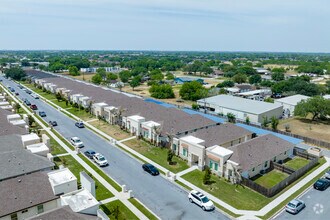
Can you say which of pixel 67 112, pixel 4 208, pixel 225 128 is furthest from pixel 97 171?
pixel 67 112

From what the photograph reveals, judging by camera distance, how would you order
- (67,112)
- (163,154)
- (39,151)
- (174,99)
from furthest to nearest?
(174,99) → (67,112) → (163,154) → (39,151)

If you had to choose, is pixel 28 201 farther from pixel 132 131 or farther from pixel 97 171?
pixel 132 131

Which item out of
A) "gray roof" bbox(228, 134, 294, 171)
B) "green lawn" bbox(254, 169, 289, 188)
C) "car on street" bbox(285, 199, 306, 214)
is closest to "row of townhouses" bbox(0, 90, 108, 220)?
"car on street" bbox(285, 199, 306, 214)

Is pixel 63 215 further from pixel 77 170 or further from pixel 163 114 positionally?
pixel 163 114

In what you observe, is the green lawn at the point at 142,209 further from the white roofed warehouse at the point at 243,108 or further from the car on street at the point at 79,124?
the white roofed warehouse at the point at 243,108

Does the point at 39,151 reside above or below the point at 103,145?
above

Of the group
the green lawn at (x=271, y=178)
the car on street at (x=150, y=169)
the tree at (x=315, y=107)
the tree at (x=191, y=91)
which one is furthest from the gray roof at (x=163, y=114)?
the tree at (x=191, y=91)

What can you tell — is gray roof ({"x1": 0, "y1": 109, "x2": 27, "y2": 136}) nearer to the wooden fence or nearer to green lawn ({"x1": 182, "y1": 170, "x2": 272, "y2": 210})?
green lawn ({"x1": 182, "y1": 170, "x2": 272, "y2": 210})
